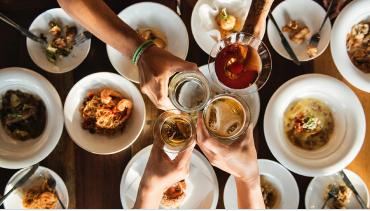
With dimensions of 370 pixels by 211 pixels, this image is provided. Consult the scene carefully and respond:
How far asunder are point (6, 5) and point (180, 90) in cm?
150

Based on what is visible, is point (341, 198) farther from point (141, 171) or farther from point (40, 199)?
point (40, 199)

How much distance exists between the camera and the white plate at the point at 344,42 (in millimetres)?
1355

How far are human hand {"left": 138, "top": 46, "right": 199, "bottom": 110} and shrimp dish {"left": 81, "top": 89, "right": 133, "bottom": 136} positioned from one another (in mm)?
390

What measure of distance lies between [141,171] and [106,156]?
0.28m

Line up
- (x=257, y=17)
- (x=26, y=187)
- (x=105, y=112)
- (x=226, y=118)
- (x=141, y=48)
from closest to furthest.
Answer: (x=226, y=118) < (x=141, y=48) < (x=257, y=17) < (x=105, y=112) < (x=26, y=187)

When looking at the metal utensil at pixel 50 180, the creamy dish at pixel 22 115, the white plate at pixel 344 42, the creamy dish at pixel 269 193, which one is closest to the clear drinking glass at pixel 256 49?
the white plate at pixel 344 42

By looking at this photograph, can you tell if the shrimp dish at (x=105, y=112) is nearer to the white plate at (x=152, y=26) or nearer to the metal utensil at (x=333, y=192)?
the white plate at (x=152, y=26)

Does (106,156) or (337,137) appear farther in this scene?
(106,156)

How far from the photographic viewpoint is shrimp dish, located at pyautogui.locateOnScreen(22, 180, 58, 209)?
4.83ft

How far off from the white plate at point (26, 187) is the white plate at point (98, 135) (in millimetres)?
351

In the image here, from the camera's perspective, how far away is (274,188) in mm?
1486

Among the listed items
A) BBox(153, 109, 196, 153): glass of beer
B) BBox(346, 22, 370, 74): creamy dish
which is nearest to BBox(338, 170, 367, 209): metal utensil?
BBox(346, 22, 370, 74): creamy dish

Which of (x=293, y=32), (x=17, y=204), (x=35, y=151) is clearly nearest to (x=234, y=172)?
(x=293, y=32)

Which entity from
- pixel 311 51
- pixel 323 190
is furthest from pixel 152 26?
pixel 323 190
